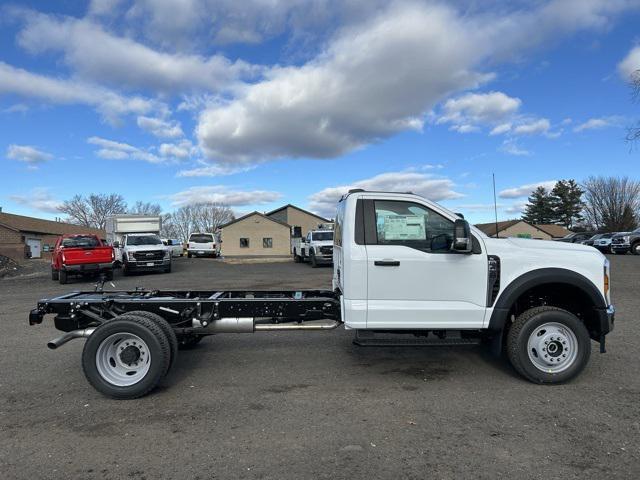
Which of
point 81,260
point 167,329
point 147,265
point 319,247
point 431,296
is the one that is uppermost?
point 319,247

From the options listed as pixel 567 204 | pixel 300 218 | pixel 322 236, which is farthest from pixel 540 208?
pixel 322 236

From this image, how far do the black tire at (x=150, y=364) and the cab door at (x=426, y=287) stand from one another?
7.08 ft

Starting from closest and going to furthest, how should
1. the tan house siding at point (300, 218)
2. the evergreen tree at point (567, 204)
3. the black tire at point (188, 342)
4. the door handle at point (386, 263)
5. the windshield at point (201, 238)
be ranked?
the door handle at point (386, 263)
the black tire at point (188, 342)
the windshield at point (201, 238)
the tan house siding at point (300, 218)
the evergreen tree at point (567, 204)

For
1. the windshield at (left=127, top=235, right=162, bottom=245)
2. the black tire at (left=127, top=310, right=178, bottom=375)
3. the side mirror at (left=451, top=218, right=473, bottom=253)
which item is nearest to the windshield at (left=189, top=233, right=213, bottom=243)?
the windshield at (left=127, top=235, right=162, bottom=245)

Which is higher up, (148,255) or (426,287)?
(148,255)

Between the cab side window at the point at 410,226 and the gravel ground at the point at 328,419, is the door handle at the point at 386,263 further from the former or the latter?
the gravel ground at the point at 328,419

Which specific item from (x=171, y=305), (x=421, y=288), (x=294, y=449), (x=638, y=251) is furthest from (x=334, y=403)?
(x=638, y=251)

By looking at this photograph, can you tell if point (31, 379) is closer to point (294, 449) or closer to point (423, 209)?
point (294, 449)

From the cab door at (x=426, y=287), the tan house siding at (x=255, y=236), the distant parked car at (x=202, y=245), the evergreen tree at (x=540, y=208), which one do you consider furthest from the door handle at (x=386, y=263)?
the evergreen tree at (x=540, y=208)

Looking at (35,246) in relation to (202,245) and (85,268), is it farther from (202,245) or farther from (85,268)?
(85,268)

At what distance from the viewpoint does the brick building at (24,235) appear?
138 feet

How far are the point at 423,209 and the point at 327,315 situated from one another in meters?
1.61

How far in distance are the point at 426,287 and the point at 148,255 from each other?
18.0 meters

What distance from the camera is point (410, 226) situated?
5.07 m
